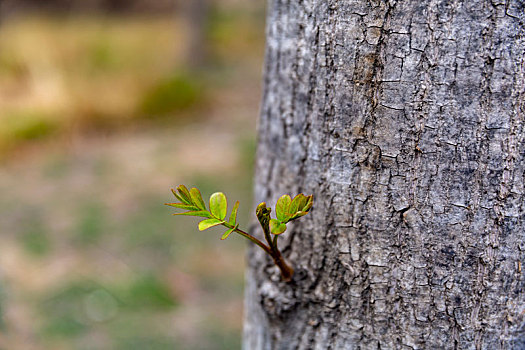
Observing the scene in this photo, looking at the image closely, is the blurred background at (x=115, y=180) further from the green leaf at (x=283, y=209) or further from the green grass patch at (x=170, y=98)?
the green leaf at (x=283, y=209)

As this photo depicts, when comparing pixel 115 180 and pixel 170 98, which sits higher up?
pixel 170 98

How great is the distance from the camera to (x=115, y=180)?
16.1ft

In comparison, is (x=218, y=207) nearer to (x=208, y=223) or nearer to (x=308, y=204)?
(x=208, y=223)

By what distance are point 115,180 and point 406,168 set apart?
14.5 ft

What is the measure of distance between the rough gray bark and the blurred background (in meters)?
1.29

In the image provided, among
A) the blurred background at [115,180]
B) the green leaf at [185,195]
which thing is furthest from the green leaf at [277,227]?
the blurred background at [115,180]

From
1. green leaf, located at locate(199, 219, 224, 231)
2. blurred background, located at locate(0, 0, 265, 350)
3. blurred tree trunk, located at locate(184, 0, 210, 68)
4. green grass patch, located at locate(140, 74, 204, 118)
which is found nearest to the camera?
green leaf, located at locate(199, 219, 224, 231)

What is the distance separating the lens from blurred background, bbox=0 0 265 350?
3.14m

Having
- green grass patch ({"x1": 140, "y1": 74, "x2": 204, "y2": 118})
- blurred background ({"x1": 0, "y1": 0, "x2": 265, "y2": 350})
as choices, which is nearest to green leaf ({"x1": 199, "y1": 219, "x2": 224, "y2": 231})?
blurred background ({"x1": 0, "y1": 0, "x2": 265, "y2": 350})

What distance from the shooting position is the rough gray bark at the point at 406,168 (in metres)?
0.82

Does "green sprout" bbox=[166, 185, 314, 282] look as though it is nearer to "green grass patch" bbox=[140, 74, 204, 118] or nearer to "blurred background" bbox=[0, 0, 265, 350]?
"blurred background" bbox=[0, 0, 265, 350]

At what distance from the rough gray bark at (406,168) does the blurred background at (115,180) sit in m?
1.29

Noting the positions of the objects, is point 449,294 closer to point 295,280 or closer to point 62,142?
point 295,280

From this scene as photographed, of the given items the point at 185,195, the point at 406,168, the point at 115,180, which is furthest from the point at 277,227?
the point at 115,180
